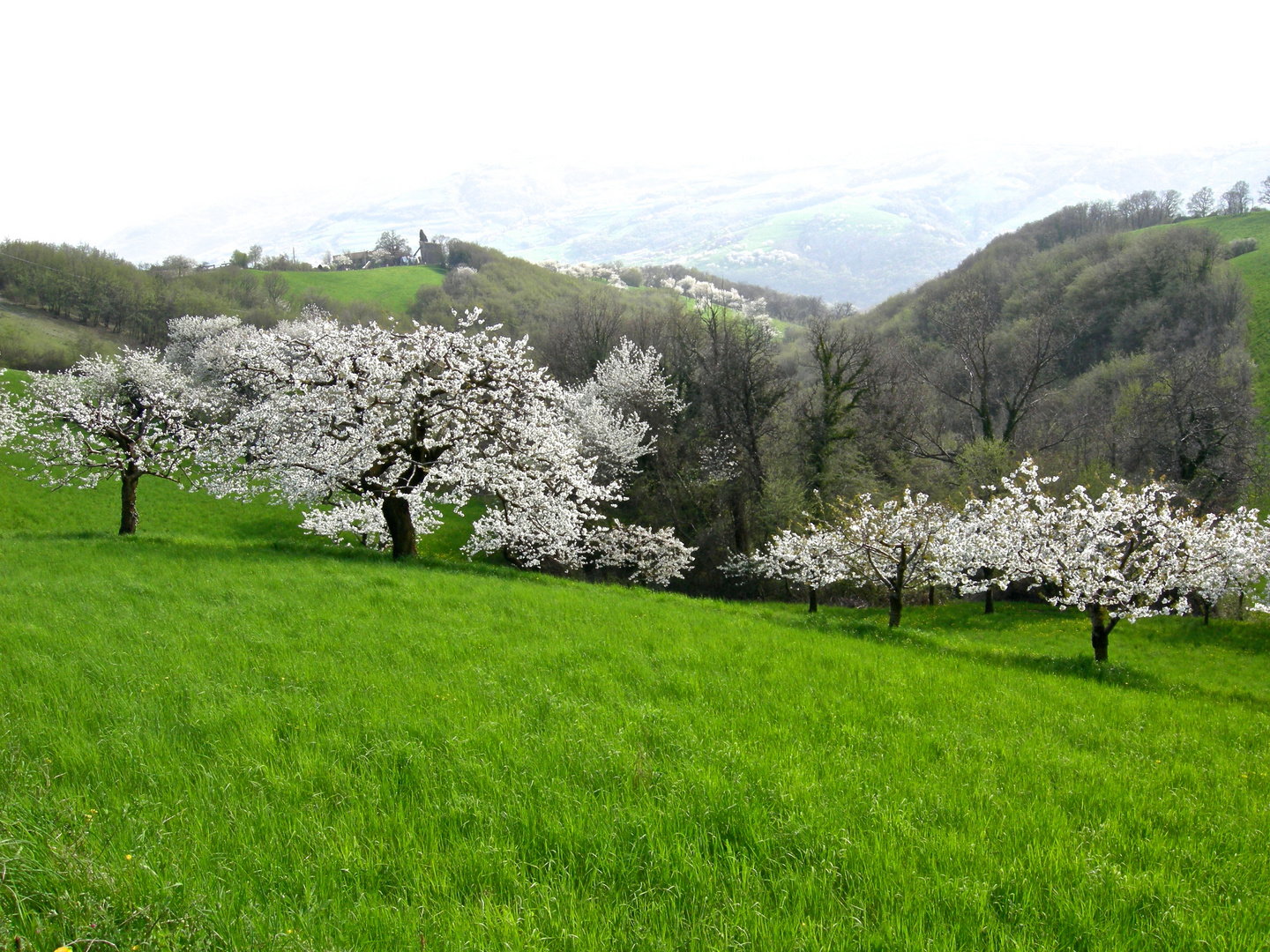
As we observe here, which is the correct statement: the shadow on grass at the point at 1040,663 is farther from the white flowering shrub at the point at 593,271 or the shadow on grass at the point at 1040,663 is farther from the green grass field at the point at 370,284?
the white flowering shrub at the point at 593,271

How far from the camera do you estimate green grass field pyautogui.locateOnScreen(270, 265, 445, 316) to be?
339 feet

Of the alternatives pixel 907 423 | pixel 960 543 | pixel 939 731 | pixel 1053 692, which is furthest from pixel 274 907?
pixel 907 423

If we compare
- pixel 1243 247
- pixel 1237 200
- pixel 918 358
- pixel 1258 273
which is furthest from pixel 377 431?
pixel 1237 200

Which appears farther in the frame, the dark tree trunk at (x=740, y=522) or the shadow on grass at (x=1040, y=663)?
the dark tree trunk at (x=740, y=522)

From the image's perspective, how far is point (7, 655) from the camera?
8.38 meters

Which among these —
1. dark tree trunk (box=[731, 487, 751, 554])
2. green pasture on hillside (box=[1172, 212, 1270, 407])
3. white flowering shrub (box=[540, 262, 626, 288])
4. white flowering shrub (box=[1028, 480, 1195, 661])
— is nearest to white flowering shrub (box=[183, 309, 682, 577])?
white flowering shrub (box=[1028, 480, 1195, 661])

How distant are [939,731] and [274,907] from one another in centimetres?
651

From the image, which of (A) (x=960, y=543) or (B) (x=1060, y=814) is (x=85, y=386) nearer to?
(A) (x=960, y=543)

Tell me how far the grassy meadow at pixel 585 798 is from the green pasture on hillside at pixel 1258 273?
66489mm

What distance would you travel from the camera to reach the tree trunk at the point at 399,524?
22.4m

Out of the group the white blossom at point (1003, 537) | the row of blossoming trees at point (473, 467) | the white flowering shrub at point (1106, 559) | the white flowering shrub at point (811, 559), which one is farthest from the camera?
the white flowering shrub at point (811, 559)

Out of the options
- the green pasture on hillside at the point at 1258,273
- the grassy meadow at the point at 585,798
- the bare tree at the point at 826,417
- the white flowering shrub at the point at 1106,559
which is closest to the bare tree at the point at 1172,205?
the green pasture on hillside at the point at 1258,273

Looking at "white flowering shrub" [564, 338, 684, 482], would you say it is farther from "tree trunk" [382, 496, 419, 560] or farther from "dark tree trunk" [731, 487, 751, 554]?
"tree trunk" [382, 496, 419, 560]

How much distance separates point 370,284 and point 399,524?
10637 centimetres
